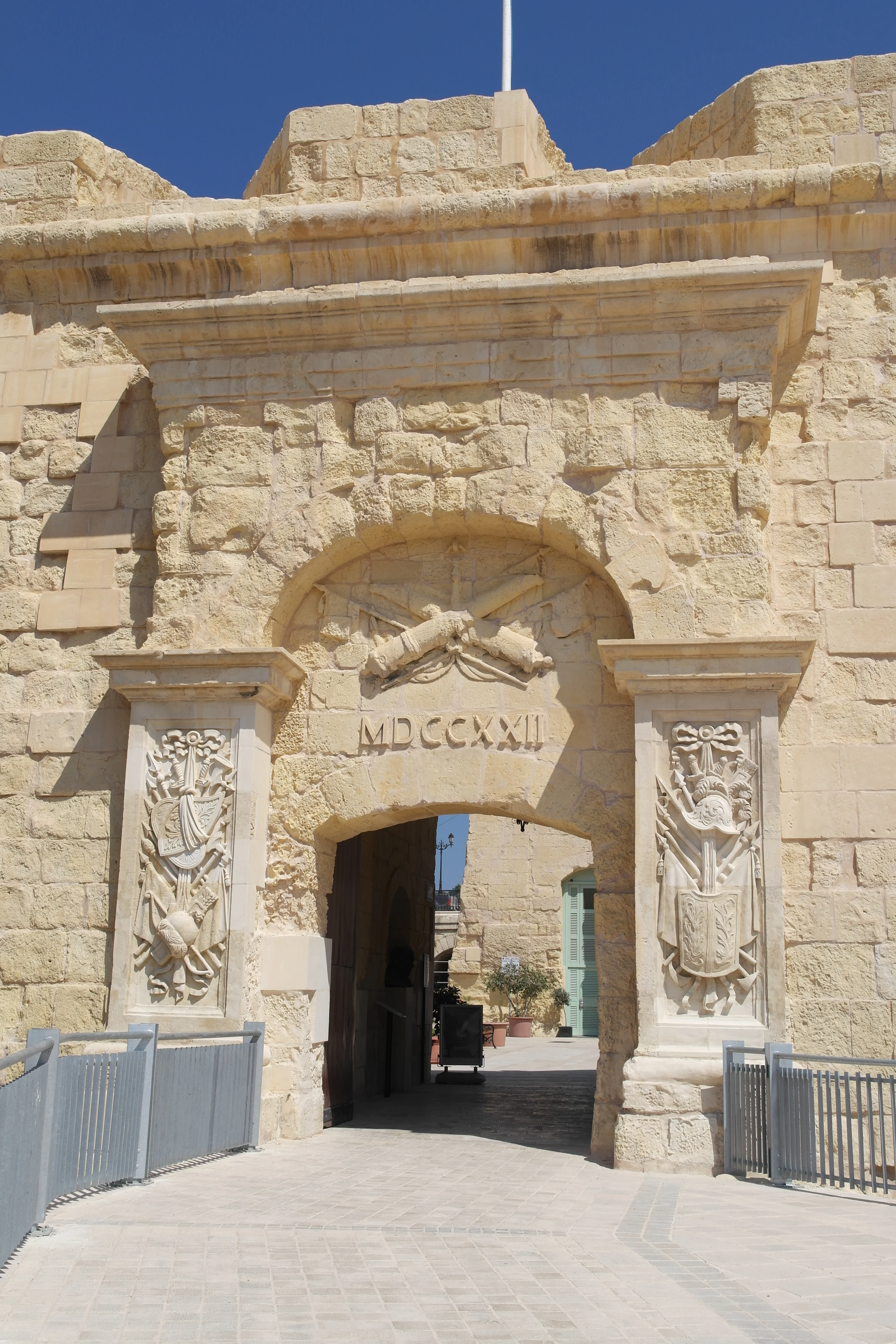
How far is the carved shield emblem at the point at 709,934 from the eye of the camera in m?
6.94

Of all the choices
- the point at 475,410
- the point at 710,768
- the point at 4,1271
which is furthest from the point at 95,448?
the point at 4,1271

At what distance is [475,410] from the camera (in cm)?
798

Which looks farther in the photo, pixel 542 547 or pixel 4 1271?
pixel 542 547

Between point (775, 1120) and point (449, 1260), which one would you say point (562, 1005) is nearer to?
point (775, 1120)

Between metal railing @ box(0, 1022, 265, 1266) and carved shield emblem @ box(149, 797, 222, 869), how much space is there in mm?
1024

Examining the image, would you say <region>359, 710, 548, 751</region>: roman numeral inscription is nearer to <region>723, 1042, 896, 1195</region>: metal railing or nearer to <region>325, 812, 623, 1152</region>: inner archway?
<region>325, 812, 623, 1152</region>: inner archway

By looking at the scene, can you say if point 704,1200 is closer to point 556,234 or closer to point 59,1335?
point 59,1335

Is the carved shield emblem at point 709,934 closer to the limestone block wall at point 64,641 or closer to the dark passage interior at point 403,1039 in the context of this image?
the dark passage interior at point 403,1039

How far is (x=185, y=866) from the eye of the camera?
25.1 feet

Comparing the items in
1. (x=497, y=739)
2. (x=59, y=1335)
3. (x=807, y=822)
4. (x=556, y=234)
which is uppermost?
(x=556, y=234)

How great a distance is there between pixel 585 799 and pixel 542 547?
62.4 inches

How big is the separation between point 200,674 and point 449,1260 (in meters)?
4.17

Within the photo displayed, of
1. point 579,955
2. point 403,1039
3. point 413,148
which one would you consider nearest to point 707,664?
point 413,148

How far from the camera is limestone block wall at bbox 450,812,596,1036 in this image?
19281 millimetres
